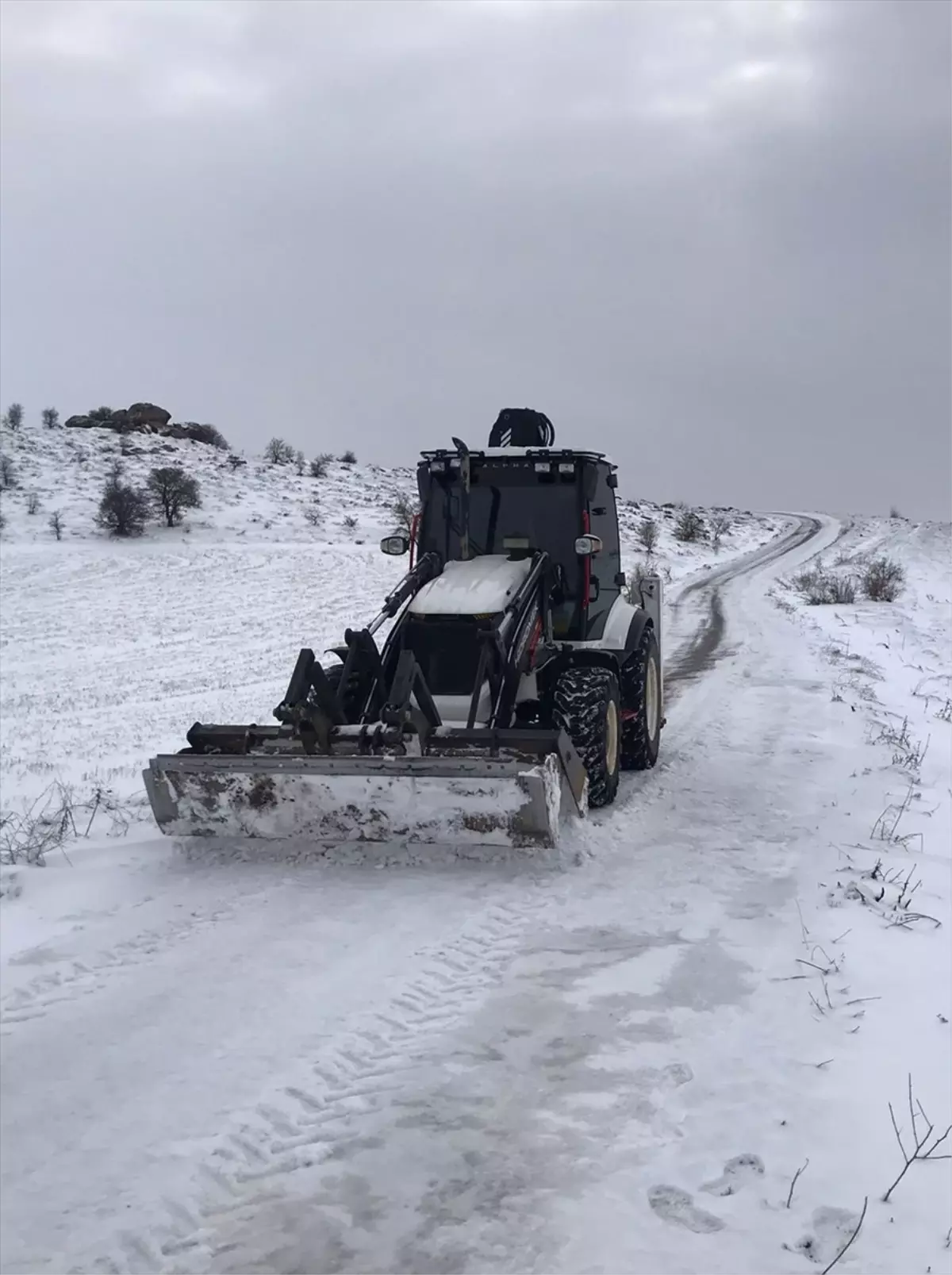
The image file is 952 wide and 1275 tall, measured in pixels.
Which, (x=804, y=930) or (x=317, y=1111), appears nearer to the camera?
(x=317, y=1111)

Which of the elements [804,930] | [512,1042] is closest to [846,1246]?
[512,1042]

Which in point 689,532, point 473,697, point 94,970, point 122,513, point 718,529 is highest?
point 718,529

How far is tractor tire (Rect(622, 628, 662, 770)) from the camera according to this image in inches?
308

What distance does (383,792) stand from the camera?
5766 millimetres

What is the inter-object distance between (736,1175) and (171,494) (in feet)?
105

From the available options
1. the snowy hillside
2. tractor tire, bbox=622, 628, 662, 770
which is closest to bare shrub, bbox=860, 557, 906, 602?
the snowy hillside

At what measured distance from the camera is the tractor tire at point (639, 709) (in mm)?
7832

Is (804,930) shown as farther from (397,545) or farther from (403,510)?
(403,510)

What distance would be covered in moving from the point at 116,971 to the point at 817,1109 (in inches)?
125

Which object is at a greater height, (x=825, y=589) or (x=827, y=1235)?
(x=825, y=589)

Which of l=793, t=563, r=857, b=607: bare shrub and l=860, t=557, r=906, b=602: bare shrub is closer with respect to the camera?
l=793, t=563, r=857, b=607: bare shrub

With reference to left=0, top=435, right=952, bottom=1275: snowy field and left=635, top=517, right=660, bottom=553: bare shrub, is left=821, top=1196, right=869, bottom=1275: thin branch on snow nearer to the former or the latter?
left=0, top=435, right=952, bottom=1275: snowy field

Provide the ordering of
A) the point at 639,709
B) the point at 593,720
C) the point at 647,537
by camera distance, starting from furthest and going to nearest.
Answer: the point at 647,537 < the point at 639,709 < the point at 593,720

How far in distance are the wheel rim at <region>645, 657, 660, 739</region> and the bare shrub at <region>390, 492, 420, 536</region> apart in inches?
934
